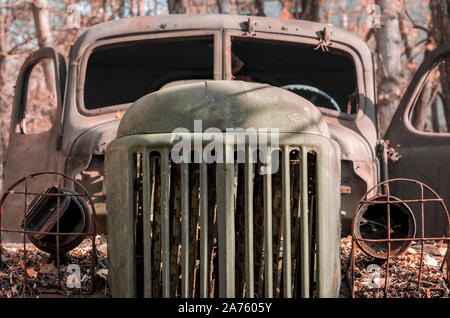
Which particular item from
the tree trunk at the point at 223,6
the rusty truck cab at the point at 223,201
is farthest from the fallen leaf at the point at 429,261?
the tree trunk at the point at 223,6

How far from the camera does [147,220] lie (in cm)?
202

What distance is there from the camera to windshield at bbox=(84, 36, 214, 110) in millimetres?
3938

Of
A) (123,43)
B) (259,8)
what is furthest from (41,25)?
(123,43)

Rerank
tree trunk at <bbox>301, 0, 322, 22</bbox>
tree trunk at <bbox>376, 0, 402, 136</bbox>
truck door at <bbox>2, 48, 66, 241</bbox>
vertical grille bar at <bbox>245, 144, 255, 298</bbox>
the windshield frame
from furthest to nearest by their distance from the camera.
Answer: tree trunk at <bbox>301, 0, 322, 22</bbox> < tree trunk at <bbox>376, 0, 402, 136</bbox> < truck door at <bbox>2, 48, 66, 241</bbox> < the windshield frame < vertical grille bar at <bbox>245, 144, 255, 298</bbox>

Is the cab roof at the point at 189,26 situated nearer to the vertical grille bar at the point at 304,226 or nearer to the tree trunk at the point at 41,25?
the vertical grille bar at the point at 304,226

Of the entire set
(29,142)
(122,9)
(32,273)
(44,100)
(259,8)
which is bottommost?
(32,273)

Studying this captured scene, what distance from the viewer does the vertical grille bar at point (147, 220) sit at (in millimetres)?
2018

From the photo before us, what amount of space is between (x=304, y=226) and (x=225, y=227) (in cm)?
26

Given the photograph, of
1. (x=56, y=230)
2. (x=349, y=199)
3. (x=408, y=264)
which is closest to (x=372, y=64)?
(x=349, y=199)

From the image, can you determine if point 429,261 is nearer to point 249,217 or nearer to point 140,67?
point 249,217

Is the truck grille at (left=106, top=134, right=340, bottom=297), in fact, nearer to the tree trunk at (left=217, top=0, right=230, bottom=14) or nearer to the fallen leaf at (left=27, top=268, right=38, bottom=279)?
the fallen leaf at (left=27, top=268, right=38, bottom=279)

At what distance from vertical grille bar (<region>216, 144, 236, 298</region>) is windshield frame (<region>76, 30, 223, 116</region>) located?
172 cm

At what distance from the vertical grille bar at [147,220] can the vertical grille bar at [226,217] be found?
224 millimetres

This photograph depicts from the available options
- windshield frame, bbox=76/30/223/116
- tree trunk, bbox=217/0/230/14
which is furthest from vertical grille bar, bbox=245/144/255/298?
tree trunk, bbox=217/0/230/14
